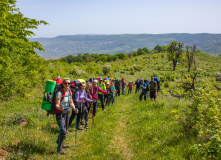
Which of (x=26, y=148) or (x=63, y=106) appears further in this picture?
(x=63, y=106)

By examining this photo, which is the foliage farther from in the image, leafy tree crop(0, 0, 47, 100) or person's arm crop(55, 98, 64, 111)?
leafy tree crop(0, 0, 47, 100)

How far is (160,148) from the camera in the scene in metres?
5.52

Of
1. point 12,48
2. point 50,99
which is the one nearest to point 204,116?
point 50,99

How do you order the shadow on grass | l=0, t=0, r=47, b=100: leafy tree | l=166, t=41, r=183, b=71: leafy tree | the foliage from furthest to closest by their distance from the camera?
l=166, t=41, r=183, b=71: leafy tree → l=0, t=0, r=47, b=100: leafy tree → the foliage → the shadow on grass

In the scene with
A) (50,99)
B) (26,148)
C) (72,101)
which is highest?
(50,99)

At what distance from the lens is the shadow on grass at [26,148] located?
14.6ft

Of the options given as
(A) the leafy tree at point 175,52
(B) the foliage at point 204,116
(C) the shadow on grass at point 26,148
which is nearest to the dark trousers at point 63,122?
(C) the shadow on grass at point 26,148

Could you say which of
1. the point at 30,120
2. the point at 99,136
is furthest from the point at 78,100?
the point at 30,120

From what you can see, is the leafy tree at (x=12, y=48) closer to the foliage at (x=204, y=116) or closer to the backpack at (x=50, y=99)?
the backpack at (x=50, y=99)

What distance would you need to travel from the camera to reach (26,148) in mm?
4988

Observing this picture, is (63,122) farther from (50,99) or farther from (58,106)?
(50,99)

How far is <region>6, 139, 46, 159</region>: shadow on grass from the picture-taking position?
4.46 meters

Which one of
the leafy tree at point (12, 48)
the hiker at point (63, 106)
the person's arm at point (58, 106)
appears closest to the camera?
the person's arm at point (58, 106)

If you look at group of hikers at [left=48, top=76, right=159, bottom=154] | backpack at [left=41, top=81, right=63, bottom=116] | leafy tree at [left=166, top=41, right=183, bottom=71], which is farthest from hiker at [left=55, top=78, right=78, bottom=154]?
leafy tree at [left=166, top=41, right=183, bottom=71]
